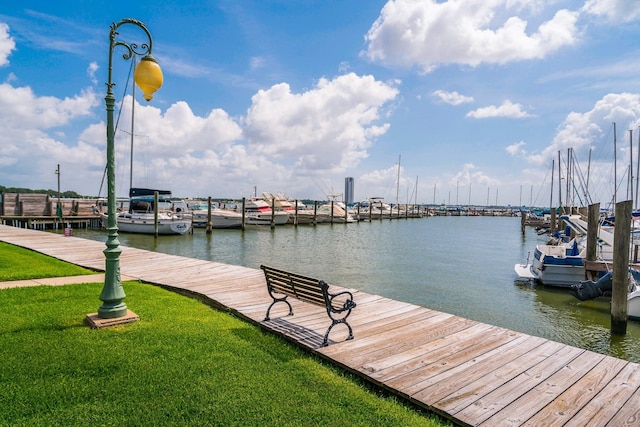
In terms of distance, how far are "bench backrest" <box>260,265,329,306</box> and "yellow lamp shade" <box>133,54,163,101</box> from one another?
3189 millimetres

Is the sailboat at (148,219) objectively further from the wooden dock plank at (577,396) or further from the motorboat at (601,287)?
the wooden dock plank at (577,396)

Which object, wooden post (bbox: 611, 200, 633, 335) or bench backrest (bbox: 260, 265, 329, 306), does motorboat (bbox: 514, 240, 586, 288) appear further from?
bench backrest (bbox: 260, 265, 329, 306)

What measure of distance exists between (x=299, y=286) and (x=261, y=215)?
4792 cm

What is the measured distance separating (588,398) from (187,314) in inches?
215

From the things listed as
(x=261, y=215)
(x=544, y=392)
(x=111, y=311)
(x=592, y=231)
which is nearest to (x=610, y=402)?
(x=544, y=392)

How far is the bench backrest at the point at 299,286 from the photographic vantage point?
204 inches

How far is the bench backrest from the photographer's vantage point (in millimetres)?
5189

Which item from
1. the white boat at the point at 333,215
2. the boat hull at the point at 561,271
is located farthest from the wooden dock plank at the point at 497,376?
the white boat at the point at 333,215

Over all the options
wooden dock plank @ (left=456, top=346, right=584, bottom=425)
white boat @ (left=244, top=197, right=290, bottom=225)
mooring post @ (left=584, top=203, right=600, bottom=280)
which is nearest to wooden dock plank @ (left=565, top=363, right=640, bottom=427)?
wooden dock plank @ (left=456, top=346, right=584, bottom=425)

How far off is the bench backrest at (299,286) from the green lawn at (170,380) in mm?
670

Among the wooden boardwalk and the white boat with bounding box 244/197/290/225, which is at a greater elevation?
the white boat with bounding box 244/197/290/225

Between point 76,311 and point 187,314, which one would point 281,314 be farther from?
point 76,311

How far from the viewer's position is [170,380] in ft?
13.1

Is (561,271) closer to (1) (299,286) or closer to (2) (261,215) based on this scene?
(1) (299,286)
